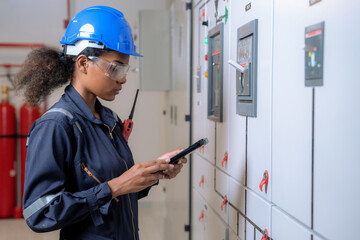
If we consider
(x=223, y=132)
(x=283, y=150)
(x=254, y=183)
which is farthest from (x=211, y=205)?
(x=283, y=150)

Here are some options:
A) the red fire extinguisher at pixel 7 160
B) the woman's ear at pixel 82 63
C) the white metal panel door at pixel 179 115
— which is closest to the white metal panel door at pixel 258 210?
the woman's ear at pixel 82 63

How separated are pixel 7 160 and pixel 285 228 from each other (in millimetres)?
4080

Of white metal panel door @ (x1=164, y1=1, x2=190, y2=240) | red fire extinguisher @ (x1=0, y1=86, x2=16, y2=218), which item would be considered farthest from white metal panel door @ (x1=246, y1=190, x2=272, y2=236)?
red fire extinguisher @ (x1=0, y1=86, x2=16, y2=218)

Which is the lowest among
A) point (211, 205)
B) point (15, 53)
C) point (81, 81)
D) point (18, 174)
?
point (18, 174)

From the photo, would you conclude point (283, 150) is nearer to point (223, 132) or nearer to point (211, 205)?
point (223, 132)

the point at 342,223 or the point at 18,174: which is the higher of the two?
the point at 342,223

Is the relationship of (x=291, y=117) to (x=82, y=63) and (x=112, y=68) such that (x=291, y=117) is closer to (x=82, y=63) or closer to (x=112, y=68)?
(x=112, y=68)

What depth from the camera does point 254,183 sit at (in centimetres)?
154

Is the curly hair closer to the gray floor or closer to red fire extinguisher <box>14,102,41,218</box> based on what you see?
the gray floor

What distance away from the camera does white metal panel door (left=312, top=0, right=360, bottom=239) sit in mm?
883

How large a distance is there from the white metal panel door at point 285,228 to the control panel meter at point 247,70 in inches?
15.9

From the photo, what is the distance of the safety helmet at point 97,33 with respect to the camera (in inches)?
60.1

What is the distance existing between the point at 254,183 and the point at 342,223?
0.61 meters

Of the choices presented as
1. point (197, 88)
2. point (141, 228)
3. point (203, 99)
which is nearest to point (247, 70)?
point (203, 99)
